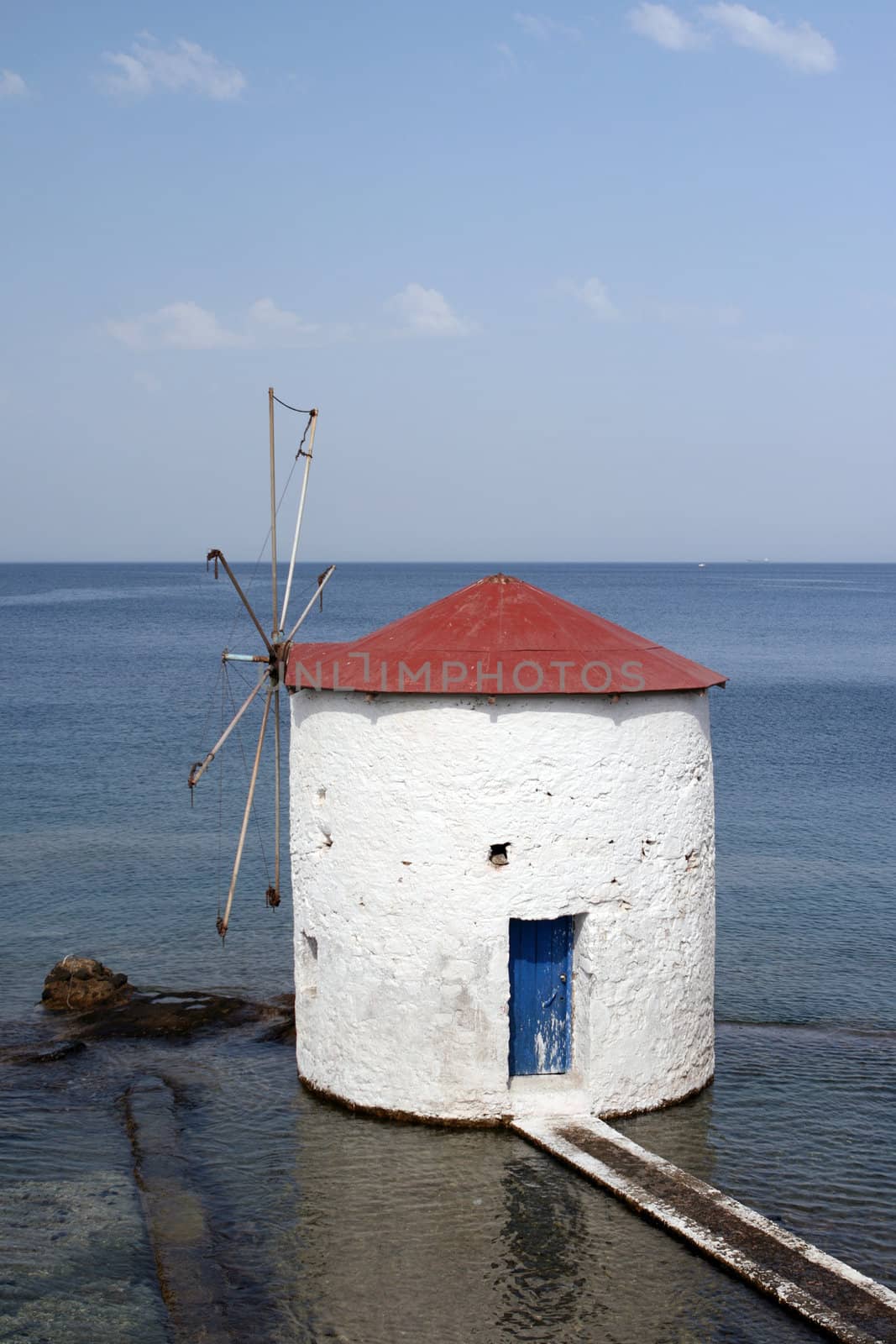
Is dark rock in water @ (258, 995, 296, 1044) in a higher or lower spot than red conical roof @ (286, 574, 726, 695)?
lower

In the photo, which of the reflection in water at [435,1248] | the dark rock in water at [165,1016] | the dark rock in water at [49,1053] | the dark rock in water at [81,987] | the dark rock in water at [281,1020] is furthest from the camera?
the dark rock in water at [81,987]

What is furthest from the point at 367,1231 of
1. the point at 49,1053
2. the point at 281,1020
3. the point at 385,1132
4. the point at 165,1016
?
the point at 165,1016

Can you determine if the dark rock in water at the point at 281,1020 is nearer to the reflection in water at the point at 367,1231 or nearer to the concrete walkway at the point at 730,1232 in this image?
the reflection in water at the point at 367,1231

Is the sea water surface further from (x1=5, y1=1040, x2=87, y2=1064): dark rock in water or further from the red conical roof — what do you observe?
the red conical roof

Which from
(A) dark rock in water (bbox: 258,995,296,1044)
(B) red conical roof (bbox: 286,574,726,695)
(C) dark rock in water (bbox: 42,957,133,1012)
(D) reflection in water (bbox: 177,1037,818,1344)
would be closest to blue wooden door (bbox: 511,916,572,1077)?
(D) reflection in water (bbox: 177,1037,818,1344)

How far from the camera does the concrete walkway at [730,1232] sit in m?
8.23

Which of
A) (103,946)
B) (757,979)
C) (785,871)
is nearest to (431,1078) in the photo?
(757,979)

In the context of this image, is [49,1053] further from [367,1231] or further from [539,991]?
[539,991]

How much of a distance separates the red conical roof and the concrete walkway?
3.63 m

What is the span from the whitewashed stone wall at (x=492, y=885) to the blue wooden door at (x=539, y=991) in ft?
0.50

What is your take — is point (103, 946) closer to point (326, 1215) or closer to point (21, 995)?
point (21, 995)

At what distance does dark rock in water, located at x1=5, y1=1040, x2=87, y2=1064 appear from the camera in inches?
544

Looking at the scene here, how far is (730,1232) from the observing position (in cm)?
922

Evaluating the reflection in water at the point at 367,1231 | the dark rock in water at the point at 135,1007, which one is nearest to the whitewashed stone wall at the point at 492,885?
the reflection in water at the point at 367,1231
